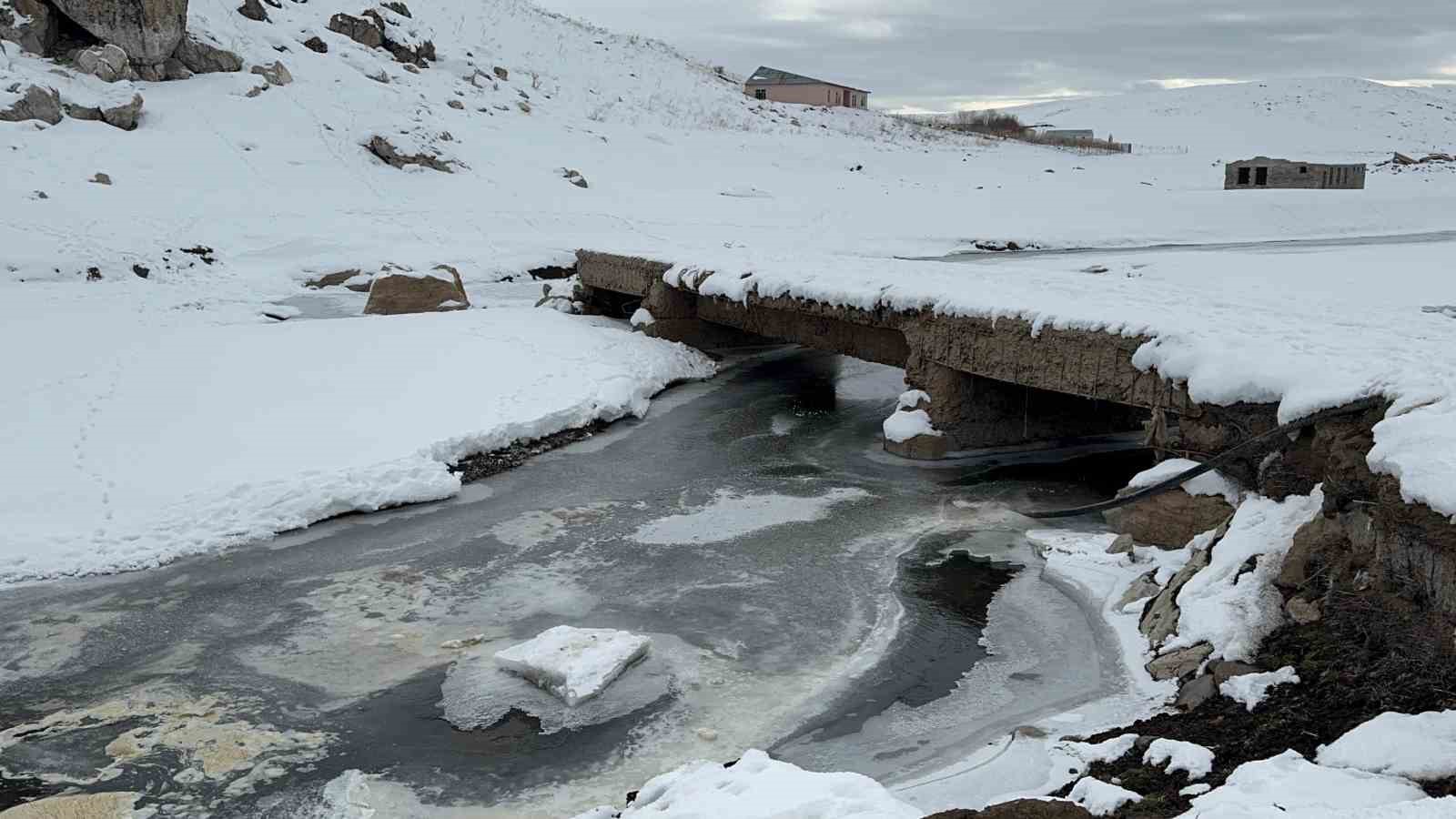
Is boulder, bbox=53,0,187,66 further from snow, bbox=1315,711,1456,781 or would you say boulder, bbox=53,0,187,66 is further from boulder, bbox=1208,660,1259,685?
snow, bbox=1315,711,1456,781

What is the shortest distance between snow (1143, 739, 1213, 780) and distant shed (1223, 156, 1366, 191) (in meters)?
31.0

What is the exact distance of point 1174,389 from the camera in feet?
35.0

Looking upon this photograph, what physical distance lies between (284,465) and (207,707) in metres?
4.63

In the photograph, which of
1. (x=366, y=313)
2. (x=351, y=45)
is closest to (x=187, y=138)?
(x=351, y=45)

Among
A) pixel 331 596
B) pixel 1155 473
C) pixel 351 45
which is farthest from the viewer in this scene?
pixel 351 45

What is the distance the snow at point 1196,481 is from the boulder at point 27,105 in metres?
24.6

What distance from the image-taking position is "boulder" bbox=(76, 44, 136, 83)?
28.7 meters

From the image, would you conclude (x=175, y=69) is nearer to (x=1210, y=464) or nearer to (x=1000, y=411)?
(x=1000, y=411)

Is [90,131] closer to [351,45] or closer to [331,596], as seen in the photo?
[351,45]

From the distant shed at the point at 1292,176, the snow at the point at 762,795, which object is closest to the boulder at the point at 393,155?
the distant shed at the point at 1292,176

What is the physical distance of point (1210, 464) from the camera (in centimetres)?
977

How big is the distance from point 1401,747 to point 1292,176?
32.0 meters

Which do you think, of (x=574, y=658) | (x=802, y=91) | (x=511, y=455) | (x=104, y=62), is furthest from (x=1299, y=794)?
(x=802, y=91)

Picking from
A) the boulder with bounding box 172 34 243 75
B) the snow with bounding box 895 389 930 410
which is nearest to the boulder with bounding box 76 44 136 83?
the boulder with bounding box 172 34 243 75
